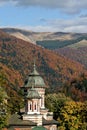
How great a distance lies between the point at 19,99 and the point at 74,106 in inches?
696

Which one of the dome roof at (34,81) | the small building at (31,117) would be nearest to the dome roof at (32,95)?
the small building at (31,117)

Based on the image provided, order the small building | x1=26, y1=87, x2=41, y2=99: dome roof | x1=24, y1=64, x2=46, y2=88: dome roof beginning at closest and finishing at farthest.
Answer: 1. the small building
2. x1=26, y1=87, x2=41, y2=99: dome roof
3. x1=24, y1=64, x2=46, y2=88: dome roof

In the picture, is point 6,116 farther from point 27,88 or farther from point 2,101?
point 27,88

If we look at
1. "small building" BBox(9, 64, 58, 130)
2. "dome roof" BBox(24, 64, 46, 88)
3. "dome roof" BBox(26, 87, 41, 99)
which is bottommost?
"small building" BBox(9, 64, 58, 130)

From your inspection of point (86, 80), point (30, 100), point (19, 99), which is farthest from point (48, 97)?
point (86, 80)

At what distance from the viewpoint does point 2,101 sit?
6494 centimetres

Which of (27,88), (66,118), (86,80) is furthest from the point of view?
(86,80)

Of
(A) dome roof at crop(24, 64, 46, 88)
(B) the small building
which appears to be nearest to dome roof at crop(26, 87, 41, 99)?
(B) the small building

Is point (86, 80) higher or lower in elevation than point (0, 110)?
lower

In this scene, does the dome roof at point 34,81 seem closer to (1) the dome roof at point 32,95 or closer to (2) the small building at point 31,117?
(2) the small building at point 31,117

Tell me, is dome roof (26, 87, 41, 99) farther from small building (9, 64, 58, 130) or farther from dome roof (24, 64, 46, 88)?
dome roof (24, 64, 46, 88)

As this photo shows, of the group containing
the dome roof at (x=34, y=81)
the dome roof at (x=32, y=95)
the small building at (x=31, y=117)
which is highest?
the dome roof at (x=34, y=81)

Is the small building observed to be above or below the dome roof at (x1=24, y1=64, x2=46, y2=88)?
below

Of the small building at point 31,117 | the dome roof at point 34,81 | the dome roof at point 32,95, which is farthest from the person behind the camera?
the dome roof at point 34,81
